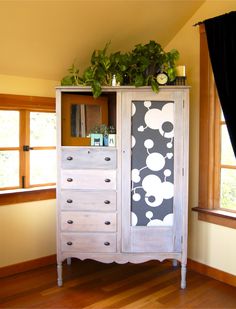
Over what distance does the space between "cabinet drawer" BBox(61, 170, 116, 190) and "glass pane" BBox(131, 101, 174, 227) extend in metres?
0.18

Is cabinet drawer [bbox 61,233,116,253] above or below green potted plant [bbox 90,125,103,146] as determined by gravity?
below

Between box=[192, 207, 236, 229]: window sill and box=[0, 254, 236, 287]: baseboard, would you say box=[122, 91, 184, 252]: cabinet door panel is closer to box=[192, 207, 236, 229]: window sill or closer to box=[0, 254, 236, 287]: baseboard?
box=[192, 207, 236, 229]: window sill

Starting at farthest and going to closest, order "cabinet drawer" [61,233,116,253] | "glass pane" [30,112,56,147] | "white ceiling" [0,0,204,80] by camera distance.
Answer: "glass pane" [30,112,56,147], "cabinet drawer" [61,233,116,253], "white ceiling" [0,0,204,80]

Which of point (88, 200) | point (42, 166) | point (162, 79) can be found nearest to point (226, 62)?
point (162, 79)

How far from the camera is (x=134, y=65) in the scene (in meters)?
2.66

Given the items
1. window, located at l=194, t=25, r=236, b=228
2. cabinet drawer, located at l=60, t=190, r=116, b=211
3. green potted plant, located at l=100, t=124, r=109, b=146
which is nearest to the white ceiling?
window, located at l=194, t=25, r=236, b=228

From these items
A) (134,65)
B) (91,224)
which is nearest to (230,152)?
(134,65)

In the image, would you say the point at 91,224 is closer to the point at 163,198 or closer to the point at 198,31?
the point at 163,198

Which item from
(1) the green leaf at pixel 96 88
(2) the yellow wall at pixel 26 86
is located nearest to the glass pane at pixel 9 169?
(2) the yellow wall at pixel 26 86

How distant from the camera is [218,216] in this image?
9.26ft

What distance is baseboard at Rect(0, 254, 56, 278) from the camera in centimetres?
291

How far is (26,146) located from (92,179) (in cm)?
82

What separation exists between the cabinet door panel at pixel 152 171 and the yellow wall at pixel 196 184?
17.0 inches

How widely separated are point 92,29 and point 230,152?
1613mm
